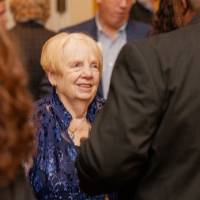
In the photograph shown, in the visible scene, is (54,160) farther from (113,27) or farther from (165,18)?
(113,27)

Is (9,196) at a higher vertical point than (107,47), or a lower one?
higher

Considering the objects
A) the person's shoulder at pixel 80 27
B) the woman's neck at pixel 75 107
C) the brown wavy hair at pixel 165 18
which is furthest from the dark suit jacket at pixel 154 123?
the person's shoulder at pixel 80 27

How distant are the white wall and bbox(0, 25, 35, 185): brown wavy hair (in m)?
4.70

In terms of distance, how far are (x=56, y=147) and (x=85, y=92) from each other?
266 mm

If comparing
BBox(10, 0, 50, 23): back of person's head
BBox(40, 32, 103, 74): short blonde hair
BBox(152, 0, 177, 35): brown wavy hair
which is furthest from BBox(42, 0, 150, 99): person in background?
BBox(152, 0, 177, 35): brown wavy hair

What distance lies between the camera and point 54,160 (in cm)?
246

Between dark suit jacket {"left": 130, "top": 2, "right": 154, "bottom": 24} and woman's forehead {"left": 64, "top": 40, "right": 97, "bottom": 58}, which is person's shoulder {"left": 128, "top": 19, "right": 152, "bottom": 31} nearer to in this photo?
dark suit jacket {"left": 130, "top": 2, "right": 154, "bottom": 24}

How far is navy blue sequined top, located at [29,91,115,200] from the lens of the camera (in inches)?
96.0

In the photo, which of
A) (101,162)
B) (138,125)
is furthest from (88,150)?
(138,125)

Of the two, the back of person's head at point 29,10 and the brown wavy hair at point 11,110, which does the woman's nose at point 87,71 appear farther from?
the back of person's head at point 29,10

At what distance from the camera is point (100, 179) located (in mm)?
2076

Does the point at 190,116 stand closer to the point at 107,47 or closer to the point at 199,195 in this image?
the point at 199,195

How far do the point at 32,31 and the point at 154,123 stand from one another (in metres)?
2.01

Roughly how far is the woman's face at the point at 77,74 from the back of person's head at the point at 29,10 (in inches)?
52.6
